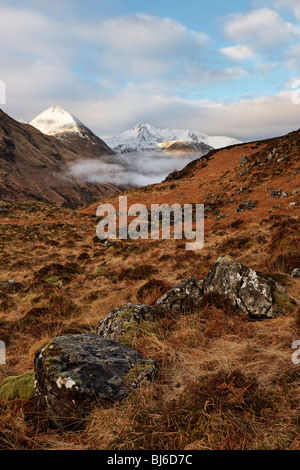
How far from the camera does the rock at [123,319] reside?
5.55m

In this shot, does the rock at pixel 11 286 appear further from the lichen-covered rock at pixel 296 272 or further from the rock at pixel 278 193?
the rock at pixel 278 193

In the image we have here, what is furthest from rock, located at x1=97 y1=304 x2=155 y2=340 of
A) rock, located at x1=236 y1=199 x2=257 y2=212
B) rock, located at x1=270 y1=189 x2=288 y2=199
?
rock, located at x1=270 y1=189 x2=288 y2=199

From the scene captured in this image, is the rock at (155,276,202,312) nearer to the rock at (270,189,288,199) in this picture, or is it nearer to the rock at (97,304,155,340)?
the rock at (97,304,155,340)

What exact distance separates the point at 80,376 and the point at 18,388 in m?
1.39

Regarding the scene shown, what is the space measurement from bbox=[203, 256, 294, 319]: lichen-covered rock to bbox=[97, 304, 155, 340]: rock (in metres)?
1.84

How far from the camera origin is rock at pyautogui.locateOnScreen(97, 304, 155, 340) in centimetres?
555

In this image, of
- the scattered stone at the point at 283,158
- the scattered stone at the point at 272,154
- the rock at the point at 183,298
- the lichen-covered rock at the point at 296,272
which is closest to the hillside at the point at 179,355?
the rock at the point at 183,298

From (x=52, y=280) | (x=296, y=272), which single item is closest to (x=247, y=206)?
(x=296, y=272)

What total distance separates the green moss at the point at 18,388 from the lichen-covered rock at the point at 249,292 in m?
4.56

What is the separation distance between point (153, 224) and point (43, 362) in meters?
28.9

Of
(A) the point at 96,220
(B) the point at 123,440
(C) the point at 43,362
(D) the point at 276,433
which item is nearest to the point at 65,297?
(C) the point at 43,362

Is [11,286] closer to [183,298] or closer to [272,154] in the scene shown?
[183,298]

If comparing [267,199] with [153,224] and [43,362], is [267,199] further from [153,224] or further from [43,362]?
[43,362]
